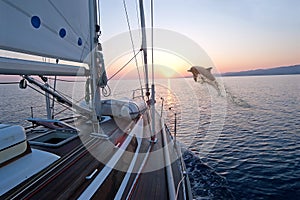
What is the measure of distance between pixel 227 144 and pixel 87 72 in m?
8.46

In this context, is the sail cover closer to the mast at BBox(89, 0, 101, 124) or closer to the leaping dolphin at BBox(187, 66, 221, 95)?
the mast at BBox(89, 0, 101, 124)

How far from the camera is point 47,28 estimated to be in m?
2.98

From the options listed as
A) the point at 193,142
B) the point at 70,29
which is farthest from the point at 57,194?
the point at 193,142

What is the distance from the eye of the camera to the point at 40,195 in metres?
2.05

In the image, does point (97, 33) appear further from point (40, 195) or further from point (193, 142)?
point (193, 142)

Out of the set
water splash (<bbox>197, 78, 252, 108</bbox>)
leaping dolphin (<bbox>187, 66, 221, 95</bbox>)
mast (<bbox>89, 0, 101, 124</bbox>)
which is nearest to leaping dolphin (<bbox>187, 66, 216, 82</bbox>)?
leaping dolphin (<bbox>187, 66, 221, 95</bbox>)

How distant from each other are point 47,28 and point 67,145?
2.10 m

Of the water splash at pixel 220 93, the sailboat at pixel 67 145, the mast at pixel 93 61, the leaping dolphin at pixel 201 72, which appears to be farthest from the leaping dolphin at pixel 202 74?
the mast at pixel 93 61

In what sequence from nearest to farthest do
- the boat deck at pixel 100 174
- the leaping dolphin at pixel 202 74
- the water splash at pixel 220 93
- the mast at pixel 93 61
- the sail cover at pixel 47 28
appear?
the boat deck at pixel 100 174 → the sail cover at pixel 47 28 → the mast at pixel 93 61 → the leaping dolphin at pixel 202 74 → the water splash at pixel 220 93

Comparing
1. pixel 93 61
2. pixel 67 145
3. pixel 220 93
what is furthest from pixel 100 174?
pixel 220 93

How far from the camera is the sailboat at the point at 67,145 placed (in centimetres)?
222

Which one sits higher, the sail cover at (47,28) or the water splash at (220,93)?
the sail cover at (47,28)

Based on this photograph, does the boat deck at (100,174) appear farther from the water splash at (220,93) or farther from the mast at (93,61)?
the water splash at (220,93)

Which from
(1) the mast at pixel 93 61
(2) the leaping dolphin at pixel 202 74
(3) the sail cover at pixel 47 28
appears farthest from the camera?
(2) the leaping dolphin at pixel 202 74
